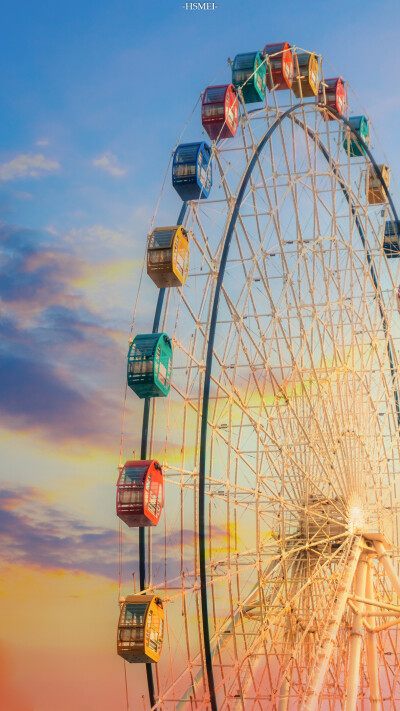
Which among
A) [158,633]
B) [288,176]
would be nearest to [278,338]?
[288,176]

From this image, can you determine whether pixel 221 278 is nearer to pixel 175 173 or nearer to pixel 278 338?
pixel 175 173

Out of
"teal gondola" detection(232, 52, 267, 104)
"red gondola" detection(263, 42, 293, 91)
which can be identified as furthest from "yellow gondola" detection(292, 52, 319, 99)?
"teal gondola" detection(232, 52, 267, 104)

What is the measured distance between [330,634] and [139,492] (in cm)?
559

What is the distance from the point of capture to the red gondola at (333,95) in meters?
26.4

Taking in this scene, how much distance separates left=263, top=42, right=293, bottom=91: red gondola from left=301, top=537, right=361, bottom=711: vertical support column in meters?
12.1

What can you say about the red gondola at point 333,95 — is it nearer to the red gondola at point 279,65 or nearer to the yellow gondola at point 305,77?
the yellow gondola at point 305,77

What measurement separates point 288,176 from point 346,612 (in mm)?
11651

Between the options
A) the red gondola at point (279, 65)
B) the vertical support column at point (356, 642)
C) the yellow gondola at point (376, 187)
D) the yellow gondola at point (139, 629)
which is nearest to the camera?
the yellow gondola at point (139, 629)

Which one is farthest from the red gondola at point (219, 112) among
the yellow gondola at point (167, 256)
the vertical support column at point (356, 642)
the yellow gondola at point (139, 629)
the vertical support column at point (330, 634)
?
the vertical support column at point (356, 642)

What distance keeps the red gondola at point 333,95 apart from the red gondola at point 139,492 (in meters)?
12.7

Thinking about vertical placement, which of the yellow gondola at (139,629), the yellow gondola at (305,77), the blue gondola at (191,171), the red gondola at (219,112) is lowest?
the yellow gondola at (139,629)

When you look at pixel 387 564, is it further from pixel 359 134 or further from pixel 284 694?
pixel 359 134

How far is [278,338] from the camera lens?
22766 mm

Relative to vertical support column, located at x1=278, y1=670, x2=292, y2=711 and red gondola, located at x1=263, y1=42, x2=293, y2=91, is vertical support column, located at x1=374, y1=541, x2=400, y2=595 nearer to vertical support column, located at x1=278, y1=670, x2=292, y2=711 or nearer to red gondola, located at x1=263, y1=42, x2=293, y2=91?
vertical support column, located at x1=278, y1=670, x2=292, y2=711
